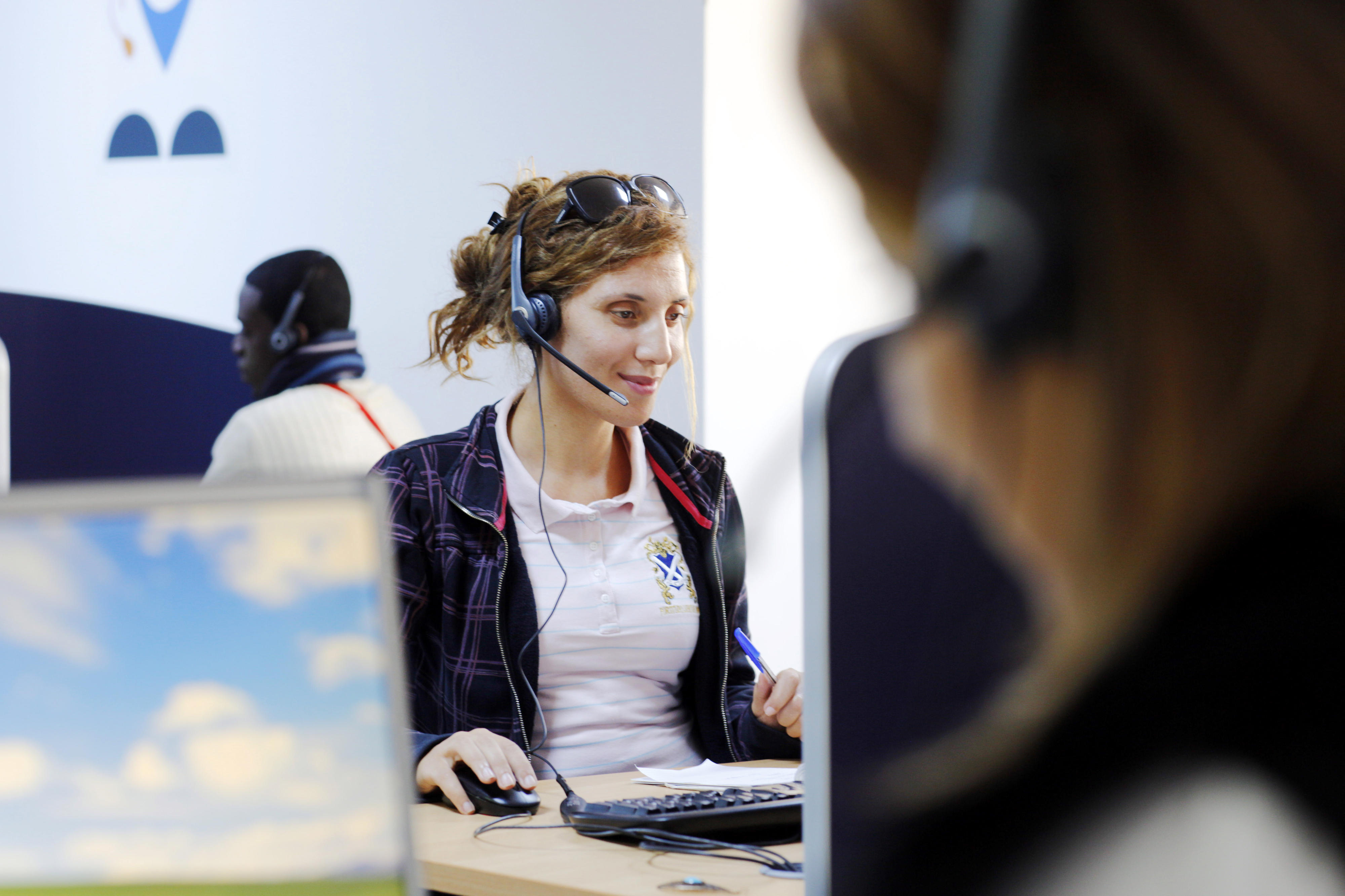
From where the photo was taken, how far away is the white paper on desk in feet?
3.81

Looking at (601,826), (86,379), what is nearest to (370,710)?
(601,826)

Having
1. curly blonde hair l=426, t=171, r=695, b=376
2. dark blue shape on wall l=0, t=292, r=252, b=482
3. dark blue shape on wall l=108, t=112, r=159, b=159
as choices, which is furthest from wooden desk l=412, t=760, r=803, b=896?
dark blue shape on wall l=108, t=112, r=159, b=159

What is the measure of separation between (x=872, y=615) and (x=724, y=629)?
3.57 ft

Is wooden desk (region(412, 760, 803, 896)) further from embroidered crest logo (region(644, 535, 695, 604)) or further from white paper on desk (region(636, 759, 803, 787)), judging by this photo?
embroidered crest logo (region(644, 535, 695, 604))

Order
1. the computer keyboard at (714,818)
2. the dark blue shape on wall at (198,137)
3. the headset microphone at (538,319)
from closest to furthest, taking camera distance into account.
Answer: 1. the computer keyboard at (714,818)
2. the headset microphone at (538,319)
3. the dark blue shape on wall at (198,137)

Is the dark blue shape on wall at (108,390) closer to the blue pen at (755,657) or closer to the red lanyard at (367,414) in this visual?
the red lanyard at (367,414)

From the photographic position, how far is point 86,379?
3256 mm

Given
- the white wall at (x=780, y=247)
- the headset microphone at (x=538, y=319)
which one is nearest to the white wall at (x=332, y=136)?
the headset microphone at (x=538, y=319)

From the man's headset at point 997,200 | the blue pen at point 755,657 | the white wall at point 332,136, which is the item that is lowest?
the blue pen at point 755,657

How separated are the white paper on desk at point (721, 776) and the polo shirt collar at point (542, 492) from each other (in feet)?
1.40

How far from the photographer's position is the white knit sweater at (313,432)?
2391 mm

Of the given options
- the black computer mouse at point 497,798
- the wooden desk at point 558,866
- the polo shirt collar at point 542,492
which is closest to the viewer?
the wooden desk at point 558,866

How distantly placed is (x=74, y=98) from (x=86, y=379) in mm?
793

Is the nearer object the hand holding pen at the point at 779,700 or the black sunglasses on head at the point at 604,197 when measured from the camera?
the hand holding pen at the point at 779,700
